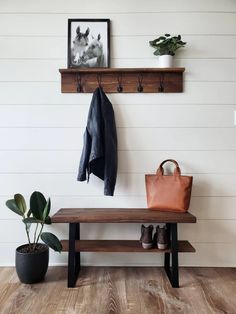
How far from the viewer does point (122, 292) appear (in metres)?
1.77

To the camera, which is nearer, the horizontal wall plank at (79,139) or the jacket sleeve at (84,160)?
the jacket sleeve at (84,160)

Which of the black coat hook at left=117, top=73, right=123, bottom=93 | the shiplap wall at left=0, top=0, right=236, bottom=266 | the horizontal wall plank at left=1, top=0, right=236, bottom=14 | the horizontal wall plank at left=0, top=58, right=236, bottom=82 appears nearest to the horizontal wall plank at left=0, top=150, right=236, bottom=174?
the shiplap wall at left=0, top=0, right=236, bottom=266

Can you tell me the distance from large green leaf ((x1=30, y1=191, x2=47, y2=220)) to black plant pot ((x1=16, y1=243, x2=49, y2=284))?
10.3 inches

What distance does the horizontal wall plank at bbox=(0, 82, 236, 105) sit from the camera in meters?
2.15

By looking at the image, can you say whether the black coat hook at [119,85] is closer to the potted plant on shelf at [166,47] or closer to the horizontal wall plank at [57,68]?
the horizontal wall plank at [57,68]

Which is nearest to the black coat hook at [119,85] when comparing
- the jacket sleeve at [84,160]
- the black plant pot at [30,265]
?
the jacket sleeve at [84,160]

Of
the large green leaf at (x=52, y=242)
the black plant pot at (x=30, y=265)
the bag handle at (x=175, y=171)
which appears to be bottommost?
the black plant pot at (x=30, y=265)

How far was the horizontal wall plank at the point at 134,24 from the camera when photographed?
215 centimetres

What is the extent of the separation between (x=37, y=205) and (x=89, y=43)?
131 cm

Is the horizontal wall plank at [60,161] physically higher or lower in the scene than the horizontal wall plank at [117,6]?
lower

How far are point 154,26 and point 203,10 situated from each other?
409 millimetres

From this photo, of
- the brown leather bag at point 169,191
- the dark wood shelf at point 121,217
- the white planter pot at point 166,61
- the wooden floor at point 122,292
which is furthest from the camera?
the white planter pot at point 166,61

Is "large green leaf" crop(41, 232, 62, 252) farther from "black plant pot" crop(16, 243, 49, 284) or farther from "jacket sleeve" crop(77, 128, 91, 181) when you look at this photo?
"jacket sleeve" crop(77, 128, 91, 181)

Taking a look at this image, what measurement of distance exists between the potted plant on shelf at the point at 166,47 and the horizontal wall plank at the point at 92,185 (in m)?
0.91
